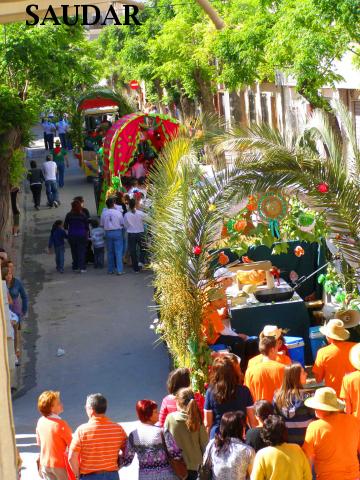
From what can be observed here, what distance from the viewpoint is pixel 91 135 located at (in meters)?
35.3

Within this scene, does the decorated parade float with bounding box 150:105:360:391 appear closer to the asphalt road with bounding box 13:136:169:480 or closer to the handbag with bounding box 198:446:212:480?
the asphalt road with bounding box 13:136:169:480

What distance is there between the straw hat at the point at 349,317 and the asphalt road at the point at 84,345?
2720 millimetres

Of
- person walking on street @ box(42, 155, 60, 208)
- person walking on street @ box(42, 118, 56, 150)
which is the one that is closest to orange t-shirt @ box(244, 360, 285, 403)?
person walking on street @ box(42, 155, 60, 208)

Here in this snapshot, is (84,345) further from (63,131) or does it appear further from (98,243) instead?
(63,131)

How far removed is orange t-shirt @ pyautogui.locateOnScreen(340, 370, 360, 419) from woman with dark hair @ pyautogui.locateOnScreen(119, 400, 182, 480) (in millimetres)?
1649

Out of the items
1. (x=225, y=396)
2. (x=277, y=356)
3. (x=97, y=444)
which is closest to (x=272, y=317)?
(x=277, y=356)

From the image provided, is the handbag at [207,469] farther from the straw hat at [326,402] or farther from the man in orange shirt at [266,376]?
the man in orange shirt at [266,376]

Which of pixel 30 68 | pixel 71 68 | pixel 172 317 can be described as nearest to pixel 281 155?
pixel 172 317

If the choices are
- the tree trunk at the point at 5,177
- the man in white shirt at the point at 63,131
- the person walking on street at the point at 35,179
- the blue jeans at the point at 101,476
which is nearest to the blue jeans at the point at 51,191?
the person walking on street at the point at 35,179

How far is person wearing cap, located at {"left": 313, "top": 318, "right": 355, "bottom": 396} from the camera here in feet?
29.9

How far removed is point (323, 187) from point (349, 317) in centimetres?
174

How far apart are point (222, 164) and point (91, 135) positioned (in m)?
23.9

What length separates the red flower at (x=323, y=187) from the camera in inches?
406

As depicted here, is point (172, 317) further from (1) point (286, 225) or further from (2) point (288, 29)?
(2) point (288, 29)
